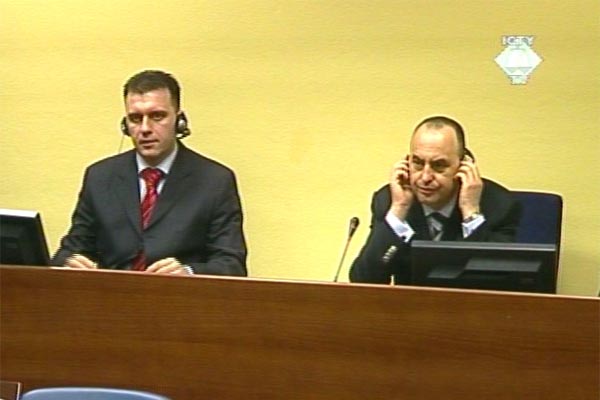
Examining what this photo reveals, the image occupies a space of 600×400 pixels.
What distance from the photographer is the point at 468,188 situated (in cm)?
323

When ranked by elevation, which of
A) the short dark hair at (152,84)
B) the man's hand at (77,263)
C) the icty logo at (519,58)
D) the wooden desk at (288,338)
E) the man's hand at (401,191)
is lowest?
the wooden desk at (288,338)

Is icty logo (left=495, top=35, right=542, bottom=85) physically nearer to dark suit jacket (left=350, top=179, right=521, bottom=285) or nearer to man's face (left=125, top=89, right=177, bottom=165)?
dark suit jacket (left=350, top=179, right=521, bottom=285)

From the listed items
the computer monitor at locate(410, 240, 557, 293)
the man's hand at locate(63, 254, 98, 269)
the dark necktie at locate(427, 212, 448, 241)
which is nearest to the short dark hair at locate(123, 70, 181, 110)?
the man's hand at locate(63, 254, 98, 269)

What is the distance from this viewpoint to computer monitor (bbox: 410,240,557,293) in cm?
239

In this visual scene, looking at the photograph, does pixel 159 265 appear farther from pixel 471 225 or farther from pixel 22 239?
pixel 471 225

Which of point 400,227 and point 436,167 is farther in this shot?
point 436,167

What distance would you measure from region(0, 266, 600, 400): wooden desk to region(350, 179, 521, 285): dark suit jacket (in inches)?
20.9

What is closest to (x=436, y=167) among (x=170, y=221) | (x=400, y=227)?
(x=400, y=227)

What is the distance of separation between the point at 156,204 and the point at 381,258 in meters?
0.74

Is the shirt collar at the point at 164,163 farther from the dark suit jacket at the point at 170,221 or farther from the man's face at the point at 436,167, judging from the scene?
the man's face at the point at 436,167

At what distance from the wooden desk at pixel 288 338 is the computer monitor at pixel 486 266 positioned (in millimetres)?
70

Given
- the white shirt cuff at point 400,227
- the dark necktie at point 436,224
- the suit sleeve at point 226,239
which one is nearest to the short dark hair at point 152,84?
the suit sleeve at point 226,239

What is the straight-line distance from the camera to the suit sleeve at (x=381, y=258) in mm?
2971

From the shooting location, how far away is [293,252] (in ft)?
13.5
